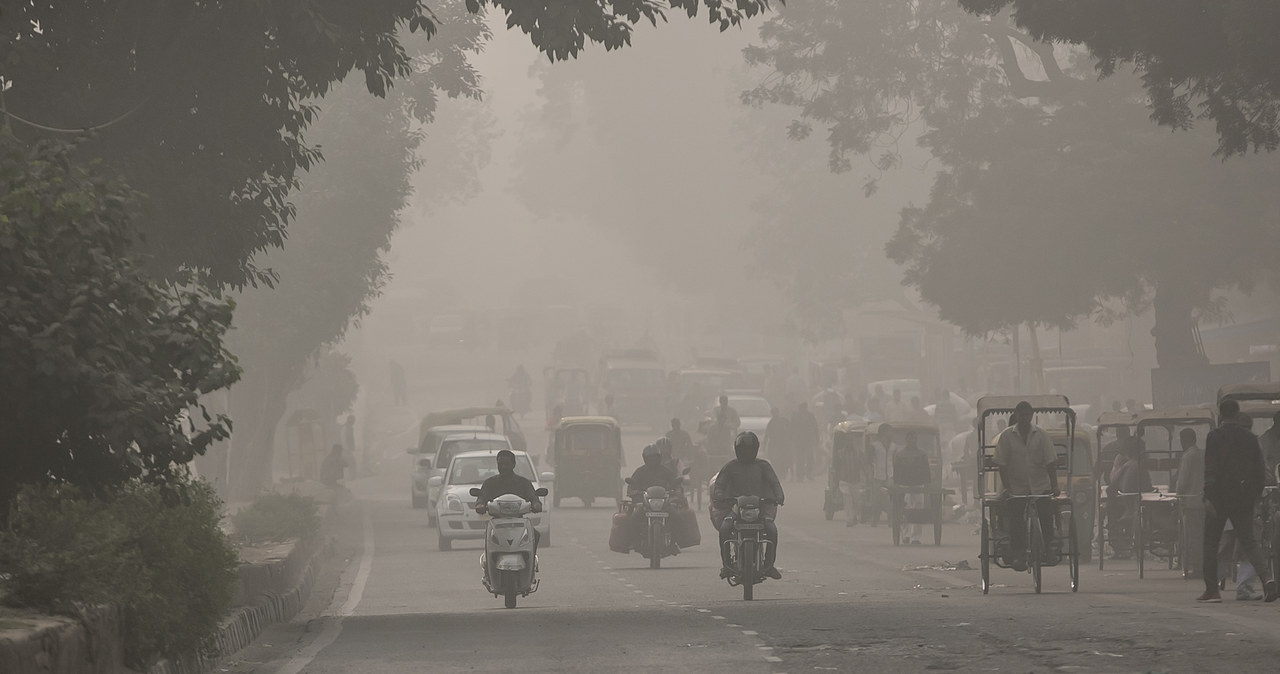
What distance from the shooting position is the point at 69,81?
17047mm

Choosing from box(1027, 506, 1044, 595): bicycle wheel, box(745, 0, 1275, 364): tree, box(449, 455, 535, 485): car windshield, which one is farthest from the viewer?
box(745, 0, 1275, 364): tree

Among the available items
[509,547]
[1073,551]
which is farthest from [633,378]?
[1073,551]

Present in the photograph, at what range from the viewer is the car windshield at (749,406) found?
A: 60.1 metres

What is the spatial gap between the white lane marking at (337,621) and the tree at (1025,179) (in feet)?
47.3

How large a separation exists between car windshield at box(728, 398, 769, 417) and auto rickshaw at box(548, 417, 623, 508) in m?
18.5

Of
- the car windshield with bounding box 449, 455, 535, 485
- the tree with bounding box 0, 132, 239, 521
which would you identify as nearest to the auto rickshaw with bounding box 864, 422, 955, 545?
the car windshield with bounding box 449, 455, 535, 485

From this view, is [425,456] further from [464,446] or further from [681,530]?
[681,530]

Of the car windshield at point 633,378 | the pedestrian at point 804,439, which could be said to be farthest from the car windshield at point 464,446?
the car windshield at point 633,378

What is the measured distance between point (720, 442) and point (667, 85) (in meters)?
66.2

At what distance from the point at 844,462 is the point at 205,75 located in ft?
66.4

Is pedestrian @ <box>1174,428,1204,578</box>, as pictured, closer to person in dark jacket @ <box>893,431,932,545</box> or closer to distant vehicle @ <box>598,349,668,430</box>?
person in dark jacket @ <box>893,431,932,545</box>

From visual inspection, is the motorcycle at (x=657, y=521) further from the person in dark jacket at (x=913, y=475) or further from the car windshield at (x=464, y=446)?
the car windshield at (x=464, y=446)

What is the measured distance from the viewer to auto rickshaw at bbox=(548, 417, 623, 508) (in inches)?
1630

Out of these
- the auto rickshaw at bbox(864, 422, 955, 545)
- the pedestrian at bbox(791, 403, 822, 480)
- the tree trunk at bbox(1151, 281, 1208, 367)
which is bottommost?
the auto rickshaw at bbox(864, 422, 955, 545)
